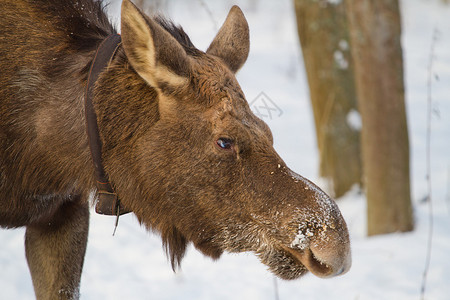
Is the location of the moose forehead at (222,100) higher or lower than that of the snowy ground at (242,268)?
higher

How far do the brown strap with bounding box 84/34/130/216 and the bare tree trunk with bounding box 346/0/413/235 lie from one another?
148 inches

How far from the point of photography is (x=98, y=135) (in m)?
2.84

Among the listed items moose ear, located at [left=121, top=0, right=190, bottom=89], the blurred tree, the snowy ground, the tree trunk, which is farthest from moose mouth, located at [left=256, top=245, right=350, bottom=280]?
the tree trunk

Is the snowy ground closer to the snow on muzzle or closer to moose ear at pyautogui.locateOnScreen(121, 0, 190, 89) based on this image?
the snow on muzzle

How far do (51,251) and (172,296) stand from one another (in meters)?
1.60

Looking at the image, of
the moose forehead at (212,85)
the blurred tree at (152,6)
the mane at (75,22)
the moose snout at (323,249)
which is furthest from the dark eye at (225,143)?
the blurred tree at (152,6)

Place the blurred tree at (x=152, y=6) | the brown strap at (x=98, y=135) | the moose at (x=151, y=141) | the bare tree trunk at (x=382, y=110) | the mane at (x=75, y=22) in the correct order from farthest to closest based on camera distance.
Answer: the bare tree trunk at (x=382, y=110) < the blurred tree at (x=152, y=6) < the mane at (x=75, y=22) < the brown strap at (x=98, y=135) < the moose at (x=151, y=141)

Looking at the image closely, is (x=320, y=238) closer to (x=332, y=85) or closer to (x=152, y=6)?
(x=152, y=6)

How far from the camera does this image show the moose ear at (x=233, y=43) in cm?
312

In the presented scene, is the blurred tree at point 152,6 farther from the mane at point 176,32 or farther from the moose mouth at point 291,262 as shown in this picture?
the moose mouth at point 291,262

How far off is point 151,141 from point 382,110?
4.01 metres

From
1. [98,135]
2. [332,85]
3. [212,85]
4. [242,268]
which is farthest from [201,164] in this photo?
[332,85]

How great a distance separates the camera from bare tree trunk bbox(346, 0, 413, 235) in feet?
19.7

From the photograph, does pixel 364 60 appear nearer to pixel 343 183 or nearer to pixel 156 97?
pixel 343 183
